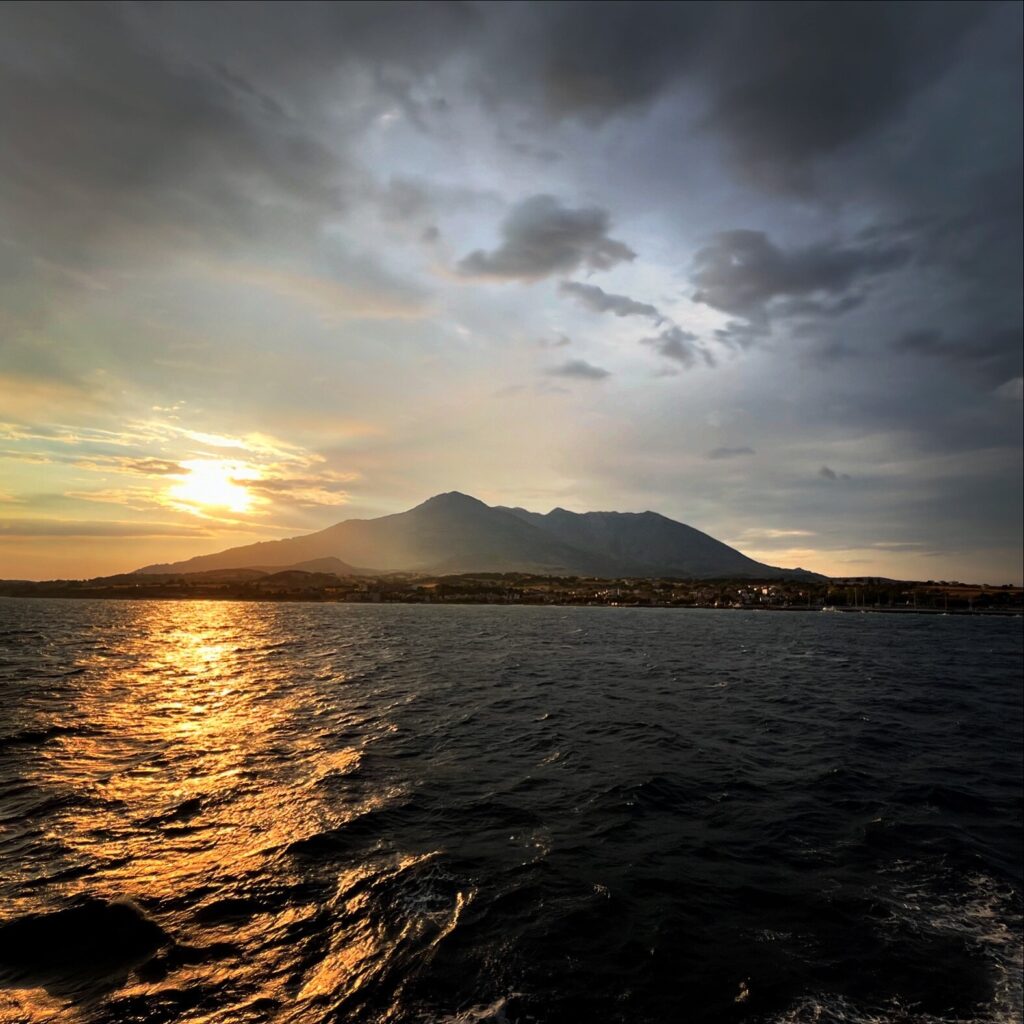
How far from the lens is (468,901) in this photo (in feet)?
52.1

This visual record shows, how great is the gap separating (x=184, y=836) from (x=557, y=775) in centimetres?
1547

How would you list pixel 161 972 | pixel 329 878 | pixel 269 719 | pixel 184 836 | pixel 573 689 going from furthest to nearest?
pixel 573 689 → pixel 269 719 → pixel 184 836 → pixel 329 878 → pixel 161 972

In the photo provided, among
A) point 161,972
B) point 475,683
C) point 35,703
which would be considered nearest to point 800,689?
point 475,683

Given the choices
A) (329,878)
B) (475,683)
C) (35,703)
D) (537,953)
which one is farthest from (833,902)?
(35,703)

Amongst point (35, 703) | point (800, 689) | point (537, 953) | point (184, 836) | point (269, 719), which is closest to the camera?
point (537, 953)

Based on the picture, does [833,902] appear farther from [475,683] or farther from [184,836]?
[475,683]

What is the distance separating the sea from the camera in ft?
40.8

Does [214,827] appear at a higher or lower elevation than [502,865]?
lower

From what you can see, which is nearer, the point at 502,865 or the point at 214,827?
the point at 502,865

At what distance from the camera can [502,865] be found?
18031 mm

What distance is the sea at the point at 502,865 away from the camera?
12.4m

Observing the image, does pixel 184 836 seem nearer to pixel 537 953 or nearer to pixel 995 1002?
pixel 537 953

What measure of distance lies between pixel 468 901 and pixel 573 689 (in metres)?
38.0

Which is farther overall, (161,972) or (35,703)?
(35,703)
